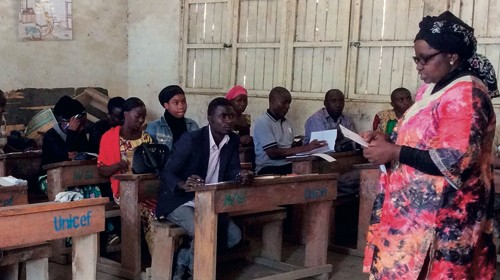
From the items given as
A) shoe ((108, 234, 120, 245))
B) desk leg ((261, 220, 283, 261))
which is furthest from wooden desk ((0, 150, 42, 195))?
desk leg ((261, 220, 283, 261))

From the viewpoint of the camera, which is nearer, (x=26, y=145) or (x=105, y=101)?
(x=26, y=145)

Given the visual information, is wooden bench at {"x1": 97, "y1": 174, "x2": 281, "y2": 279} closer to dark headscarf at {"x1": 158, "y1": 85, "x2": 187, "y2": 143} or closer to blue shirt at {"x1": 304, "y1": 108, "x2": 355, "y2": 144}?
dark headscarf at {"x1": 158, "y1": 85, "x2": 187, "y2": 143}

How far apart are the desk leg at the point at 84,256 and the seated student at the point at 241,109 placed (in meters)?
3.31

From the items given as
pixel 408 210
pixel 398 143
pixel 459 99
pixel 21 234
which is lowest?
pixel 21 234

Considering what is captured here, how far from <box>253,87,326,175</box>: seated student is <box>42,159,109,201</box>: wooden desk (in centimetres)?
162

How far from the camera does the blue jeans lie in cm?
418

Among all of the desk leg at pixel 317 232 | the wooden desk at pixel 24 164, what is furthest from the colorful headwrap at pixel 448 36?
the wooden desk at pixel 24 164

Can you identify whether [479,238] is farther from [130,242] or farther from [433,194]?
[130,242]

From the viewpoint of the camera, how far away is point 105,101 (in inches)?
330

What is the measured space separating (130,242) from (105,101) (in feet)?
13.4

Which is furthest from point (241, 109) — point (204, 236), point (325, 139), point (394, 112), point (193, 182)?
point (204, 236)

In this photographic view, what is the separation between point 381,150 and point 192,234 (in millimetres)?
1931

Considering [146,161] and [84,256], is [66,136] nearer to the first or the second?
[146,161]

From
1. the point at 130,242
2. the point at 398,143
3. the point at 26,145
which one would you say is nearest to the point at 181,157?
the point at 130,242
